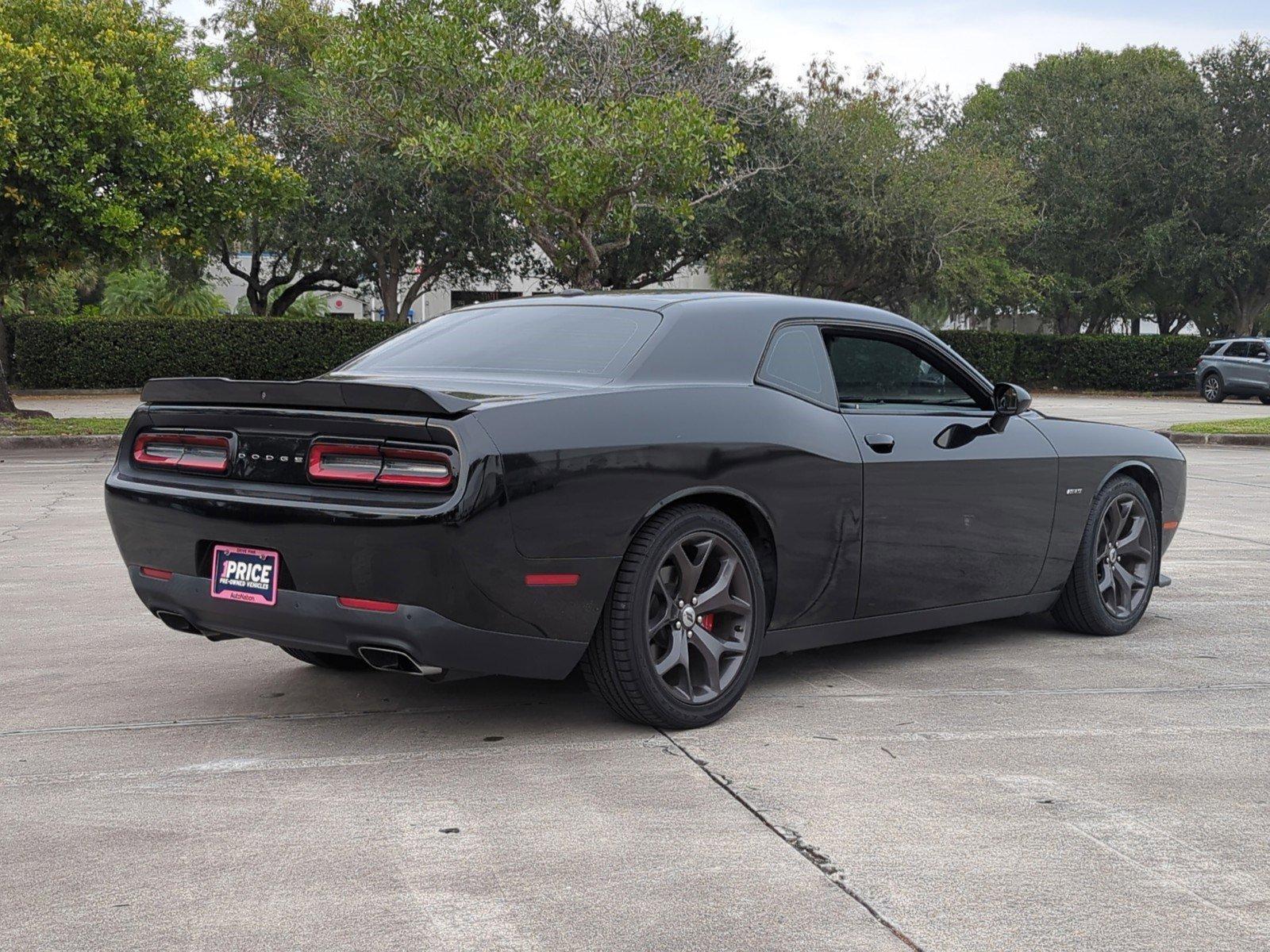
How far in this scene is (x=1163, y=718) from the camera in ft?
17.1

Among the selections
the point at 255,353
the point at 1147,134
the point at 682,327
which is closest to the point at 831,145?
the point at 1147,134

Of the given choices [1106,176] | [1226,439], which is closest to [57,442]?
[1226,439]

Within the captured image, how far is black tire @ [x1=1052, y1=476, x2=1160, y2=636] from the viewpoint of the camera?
670cm

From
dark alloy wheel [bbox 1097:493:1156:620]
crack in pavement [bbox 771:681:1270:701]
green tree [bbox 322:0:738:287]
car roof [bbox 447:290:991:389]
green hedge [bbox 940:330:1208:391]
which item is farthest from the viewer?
green hedge [bbox 940:330:1208:391]

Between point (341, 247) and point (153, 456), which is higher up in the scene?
point (341, 247)

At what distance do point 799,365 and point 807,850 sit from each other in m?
2.26

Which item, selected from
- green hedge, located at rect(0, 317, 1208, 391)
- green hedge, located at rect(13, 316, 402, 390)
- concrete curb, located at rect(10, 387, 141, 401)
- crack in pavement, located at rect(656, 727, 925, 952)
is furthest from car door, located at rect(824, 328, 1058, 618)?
concrete curb, located at rect(10, 387, 141, 401)

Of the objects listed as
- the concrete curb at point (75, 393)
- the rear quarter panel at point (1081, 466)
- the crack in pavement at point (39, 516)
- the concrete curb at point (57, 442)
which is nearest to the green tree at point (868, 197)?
the concrete curb at point (75, 393)

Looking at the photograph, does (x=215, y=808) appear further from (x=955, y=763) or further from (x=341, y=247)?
(x=341, y=247)

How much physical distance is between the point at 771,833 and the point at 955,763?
97 cm

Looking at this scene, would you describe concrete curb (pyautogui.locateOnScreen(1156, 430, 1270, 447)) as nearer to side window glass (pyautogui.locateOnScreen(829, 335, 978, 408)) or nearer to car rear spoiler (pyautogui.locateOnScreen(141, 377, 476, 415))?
side window glass (pyautogui.locateOnScreen(829, 335, 978, 408))

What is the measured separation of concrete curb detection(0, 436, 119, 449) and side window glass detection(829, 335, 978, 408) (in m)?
16.2

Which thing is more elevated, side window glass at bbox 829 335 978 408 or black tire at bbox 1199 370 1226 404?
side window glass at bbox 829 335 978 408

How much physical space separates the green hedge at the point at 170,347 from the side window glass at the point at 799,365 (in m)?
30.0
